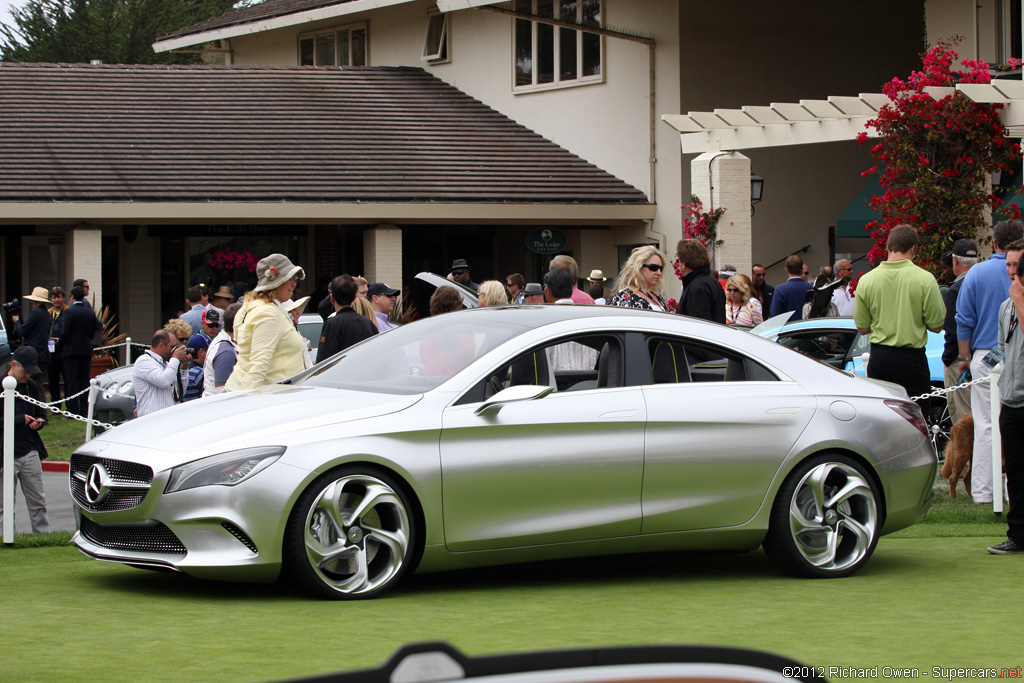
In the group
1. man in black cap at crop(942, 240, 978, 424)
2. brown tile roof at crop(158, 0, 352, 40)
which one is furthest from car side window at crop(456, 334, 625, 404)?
brown tile roof at crop(158, 0, 352, 40)

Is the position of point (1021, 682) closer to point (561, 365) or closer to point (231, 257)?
point (561, 365)

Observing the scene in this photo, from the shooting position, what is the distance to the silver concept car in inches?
258

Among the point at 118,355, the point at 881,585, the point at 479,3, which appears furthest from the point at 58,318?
the point at 881,585

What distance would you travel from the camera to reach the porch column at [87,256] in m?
22.9

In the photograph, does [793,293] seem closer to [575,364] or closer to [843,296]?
[843,296]

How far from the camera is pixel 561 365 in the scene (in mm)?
7371

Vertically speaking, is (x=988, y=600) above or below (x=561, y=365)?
below

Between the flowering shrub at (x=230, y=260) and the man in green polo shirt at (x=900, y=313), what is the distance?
18756 mm

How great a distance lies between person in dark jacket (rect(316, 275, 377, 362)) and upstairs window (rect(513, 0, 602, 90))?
15.6m

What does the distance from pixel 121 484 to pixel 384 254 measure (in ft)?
58.8

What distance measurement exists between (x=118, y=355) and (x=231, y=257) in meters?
3.40

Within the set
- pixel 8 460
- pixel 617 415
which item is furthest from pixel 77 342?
pixel 617 415

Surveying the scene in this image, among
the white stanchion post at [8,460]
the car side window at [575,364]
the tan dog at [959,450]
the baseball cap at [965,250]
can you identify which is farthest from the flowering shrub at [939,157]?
the white stanchion post at [8,460]

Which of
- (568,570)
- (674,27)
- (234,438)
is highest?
(674,27)
